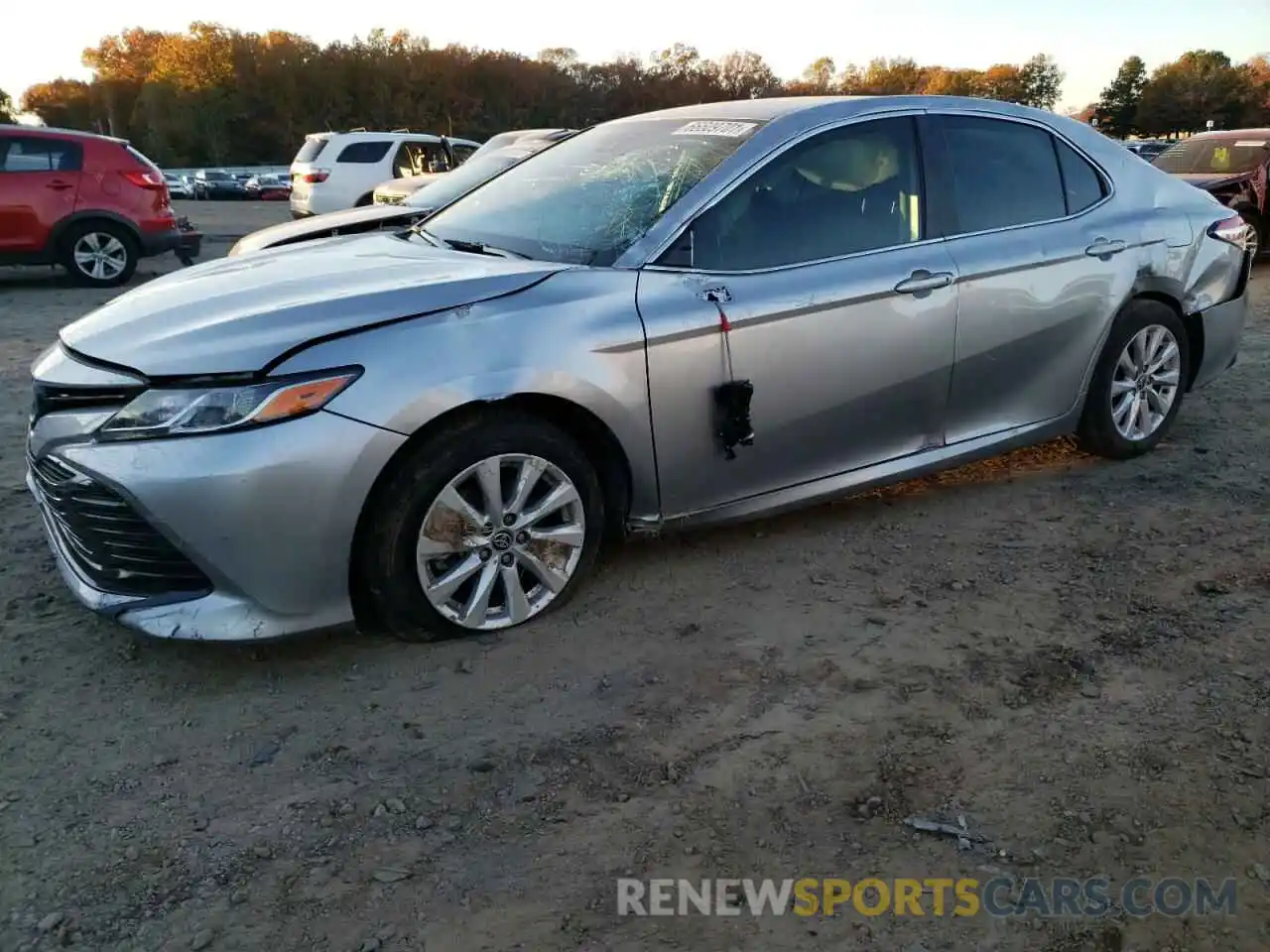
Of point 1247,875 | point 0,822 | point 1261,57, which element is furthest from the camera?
point 1261,57

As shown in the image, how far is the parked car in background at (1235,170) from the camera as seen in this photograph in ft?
35.5

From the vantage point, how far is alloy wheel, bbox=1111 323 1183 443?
4.50 m

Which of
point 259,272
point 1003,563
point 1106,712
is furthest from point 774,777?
point 259,272

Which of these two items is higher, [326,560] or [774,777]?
[326,560]

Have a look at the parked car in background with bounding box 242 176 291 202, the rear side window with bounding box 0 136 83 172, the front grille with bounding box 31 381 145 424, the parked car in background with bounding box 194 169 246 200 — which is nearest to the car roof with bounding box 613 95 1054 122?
the front grille with bounding box 31 381 145 424

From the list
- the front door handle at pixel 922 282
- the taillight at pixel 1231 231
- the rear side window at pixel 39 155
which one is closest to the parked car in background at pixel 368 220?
the front door handle at pixel 922 282

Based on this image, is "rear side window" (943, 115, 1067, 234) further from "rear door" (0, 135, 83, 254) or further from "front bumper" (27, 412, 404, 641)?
"rear door" (0, 135, 83, 254)

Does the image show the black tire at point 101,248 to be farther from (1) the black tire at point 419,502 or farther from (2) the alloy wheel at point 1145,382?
(2) the alloy wheel at point 1145,382

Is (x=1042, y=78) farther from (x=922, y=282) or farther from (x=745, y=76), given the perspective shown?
(x=922, y=282)

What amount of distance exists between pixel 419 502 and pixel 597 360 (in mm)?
677

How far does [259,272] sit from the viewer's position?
341 centimetres

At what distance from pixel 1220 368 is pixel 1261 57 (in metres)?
106

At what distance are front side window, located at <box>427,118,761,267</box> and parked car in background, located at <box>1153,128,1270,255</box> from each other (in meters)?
8.77

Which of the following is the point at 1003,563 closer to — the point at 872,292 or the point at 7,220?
the point at 872,292
